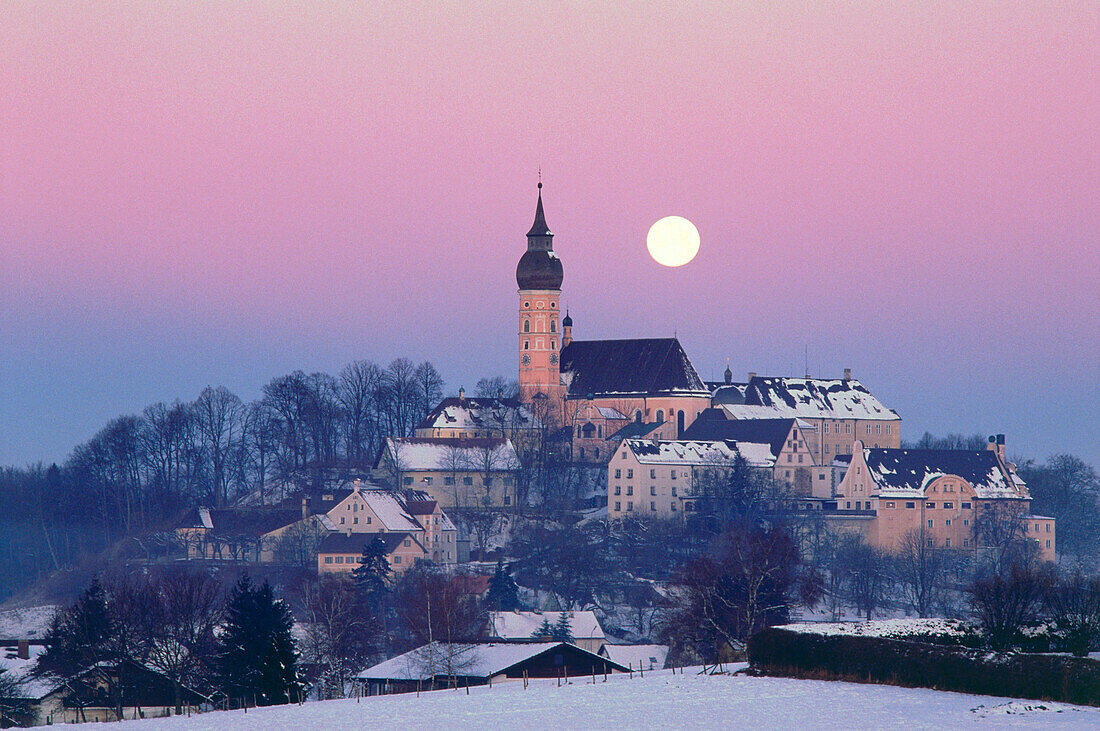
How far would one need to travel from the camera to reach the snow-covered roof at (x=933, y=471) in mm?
121250

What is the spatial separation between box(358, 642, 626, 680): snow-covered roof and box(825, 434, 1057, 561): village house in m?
60.6

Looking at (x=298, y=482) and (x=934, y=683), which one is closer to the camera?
(x=934, y=683)

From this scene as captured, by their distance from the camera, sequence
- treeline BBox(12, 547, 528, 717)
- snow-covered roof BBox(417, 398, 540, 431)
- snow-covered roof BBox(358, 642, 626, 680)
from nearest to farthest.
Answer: treeline BBox(12, 547, 528, 717) < snow-covered roof BBox(358, 642, 626, 680) < snow-covered roof BBox(417, 398, 540, 431)

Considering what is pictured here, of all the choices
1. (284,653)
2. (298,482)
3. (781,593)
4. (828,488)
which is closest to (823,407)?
(828,488)

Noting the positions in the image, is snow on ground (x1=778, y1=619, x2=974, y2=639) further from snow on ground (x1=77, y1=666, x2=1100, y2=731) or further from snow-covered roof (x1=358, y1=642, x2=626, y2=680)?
snow-covered roof (x1=358, y1=642, x2=626, y2=680)

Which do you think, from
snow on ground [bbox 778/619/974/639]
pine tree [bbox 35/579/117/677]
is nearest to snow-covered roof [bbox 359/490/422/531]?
pine tree [bbox 35/579/117/677]

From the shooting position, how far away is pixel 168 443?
440ft

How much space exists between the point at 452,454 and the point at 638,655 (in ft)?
176

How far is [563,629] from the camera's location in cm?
7600

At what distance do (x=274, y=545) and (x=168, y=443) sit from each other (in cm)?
2361

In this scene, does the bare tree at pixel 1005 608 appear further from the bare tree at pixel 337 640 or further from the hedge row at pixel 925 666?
the bare tree at pixel 337 640

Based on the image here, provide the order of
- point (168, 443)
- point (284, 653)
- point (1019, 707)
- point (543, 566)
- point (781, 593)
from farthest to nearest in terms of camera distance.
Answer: point (168, 443) → point (543, 566) → point (781, 593) → point (284, 653) → point (1019, 707)

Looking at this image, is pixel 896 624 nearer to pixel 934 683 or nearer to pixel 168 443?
pixel 934 683

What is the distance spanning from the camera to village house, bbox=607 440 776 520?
119188 mm
